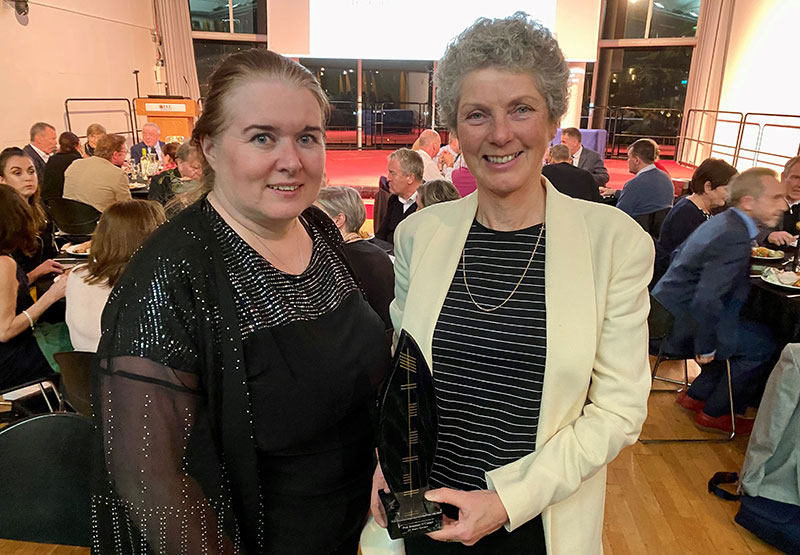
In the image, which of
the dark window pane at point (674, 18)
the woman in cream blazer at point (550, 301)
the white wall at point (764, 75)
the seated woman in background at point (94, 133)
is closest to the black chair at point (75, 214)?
the seated woman in background at point (94, 133)

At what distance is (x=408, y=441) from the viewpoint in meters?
0.97

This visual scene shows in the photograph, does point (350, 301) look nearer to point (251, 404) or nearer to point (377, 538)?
point (251, 404)

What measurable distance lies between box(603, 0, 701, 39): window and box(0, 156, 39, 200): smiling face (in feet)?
38.2

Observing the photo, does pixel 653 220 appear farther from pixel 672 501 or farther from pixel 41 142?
pixel 41 142

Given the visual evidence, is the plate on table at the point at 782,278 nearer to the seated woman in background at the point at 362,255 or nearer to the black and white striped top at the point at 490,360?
the seated woman in background at the point at 362,255

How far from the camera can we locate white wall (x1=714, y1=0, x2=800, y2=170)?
8.04 m

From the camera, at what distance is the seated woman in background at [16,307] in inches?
99.3

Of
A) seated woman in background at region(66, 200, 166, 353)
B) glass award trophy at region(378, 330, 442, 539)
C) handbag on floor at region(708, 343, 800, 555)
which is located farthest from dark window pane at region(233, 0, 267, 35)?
glass award trophy at region(378, 330, 442, 539)

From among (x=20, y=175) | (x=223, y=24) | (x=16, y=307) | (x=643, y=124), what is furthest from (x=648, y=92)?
(x=16, y=307)

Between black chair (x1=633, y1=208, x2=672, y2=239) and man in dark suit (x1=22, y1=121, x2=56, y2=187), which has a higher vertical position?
man in dark suit (x1=22, y1=121, x2=56, y2=187)

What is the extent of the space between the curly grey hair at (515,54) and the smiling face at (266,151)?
298mm

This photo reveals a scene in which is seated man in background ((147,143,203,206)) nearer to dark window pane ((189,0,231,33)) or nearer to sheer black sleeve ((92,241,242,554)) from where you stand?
sheer black sleeve ((92,241,242,554))

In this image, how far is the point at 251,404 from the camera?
100 centimetres

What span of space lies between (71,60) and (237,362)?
9.86 m
